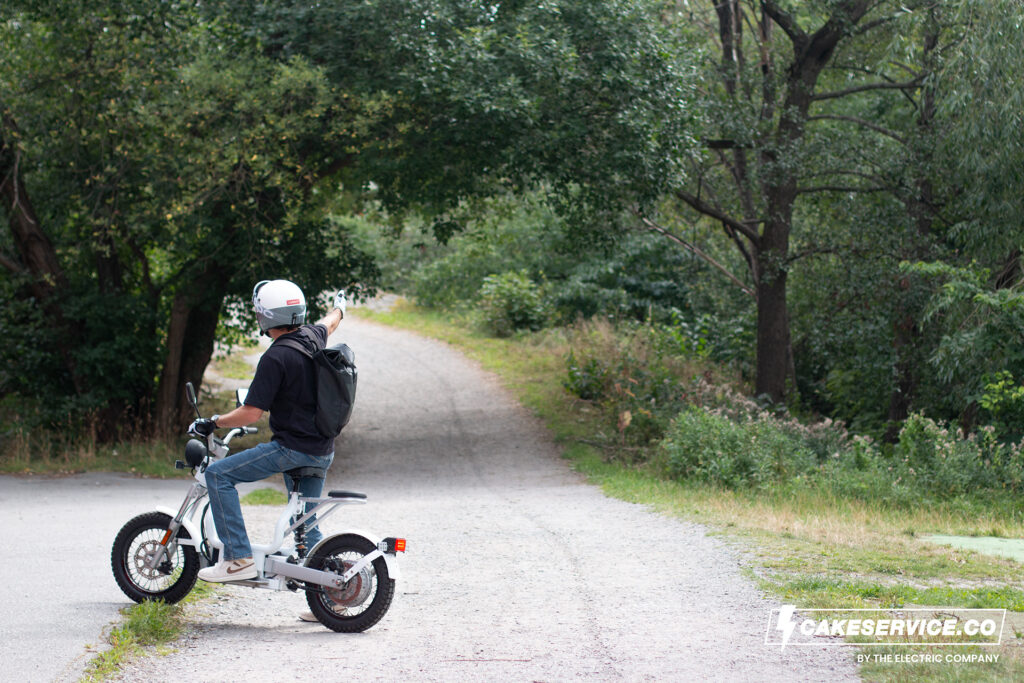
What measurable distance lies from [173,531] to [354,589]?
1.18m

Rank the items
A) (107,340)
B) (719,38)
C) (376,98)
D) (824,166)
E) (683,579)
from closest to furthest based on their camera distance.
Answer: (683,579) → (376,98) → (107,340) → (824,166) → (719,38)

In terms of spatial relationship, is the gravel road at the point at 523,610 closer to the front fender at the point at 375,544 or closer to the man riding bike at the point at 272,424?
the front fender at the point at 375,544

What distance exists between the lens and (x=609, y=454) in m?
15.7

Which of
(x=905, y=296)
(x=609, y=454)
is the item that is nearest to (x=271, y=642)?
(x=609, y=454)

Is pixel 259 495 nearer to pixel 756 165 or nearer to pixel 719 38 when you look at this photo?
pixel 756 165

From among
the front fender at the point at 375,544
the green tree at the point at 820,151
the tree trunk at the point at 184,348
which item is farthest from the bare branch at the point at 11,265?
the front fender at the point at 375,544

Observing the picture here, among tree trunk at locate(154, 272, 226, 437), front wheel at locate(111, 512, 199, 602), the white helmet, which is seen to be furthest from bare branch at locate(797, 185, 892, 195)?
front wheel at locate(111, 512, 199, 602)

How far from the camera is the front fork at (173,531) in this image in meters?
6.05

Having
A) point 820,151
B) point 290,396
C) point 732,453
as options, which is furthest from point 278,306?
point 820,151

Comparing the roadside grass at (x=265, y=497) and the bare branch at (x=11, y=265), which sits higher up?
the bare branch at (x=11, y=265)

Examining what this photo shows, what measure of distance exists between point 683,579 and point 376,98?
335 inches

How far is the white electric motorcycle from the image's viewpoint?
581cm

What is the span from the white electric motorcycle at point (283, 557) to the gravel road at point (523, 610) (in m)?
0.22

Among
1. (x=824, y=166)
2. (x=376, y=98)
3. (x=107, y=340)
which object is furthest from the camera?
(x=824, y=166)
